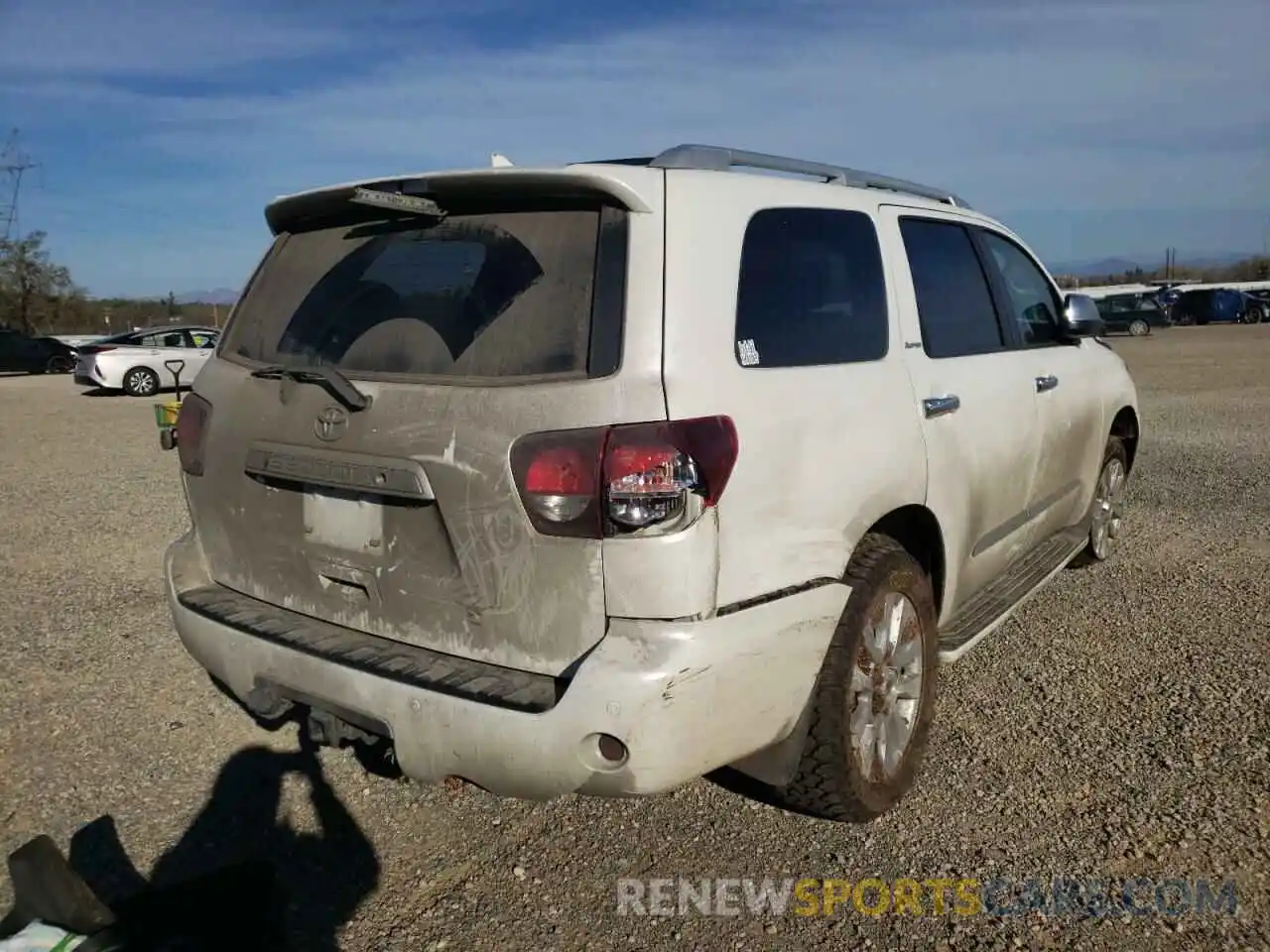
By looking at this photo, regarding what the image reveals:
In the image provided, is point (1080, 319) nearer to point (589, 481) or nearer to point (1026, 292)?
point (1026, 292)

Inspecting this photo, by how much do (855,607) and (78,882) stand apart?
1.95 m

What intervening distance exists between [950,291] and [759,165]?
1.11m

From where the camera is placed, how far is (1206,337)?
1352 inches

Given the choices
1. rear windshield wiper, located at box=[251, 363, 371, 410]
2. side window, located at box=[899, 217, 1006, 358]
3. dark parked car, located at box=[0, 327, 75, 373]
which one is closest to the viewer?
rear windshield wiper, located at box=[251, 363, 371, 410]

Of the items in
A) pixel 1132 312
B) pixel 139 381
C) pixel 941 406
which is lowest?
pixel 139 381

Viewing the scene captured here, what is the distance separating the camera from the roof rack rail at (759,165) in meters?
2.78

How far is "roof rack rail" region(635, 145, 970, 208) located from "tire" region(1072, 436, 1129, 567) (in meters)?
2.36

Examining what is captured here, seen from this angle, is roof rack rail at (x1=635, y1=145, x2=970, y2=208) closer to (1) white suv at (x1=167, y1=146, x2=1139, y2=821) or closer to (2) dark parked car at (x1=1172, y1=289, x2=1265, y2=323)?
(1) white suv at (x1=167, y1=146, x2=1139, y2=821)

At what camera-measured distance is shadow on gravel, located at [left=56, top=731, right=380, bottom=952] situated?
2.17m

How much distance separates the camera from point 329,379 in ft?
8.96

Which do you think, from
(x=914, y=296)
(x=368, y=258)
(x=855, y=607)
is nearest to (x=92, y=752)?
(x=368, y=258)

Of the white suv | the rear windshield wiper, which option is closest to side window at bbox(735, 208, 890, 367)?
the white suv

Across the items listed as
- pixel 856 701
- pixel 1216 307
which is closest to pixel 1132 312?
pixel 1216 307

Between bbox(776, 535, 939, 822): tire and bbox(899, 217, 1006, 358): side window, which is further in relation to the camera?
bbox(899, 217, 1006, 358): side window
